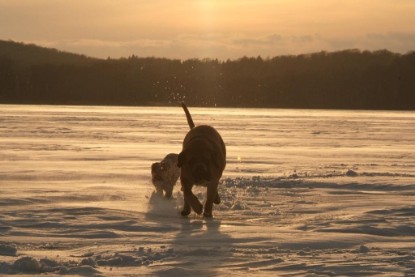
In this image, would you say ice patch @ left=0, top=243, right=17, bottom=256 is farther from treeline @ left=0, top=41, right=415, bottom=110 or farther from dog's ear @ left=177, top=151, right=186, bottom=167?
treeline @ left=0, top=41, right=415, bottom=110

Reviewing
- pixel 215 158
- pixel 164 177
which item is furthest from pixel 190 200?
pixel 164 177

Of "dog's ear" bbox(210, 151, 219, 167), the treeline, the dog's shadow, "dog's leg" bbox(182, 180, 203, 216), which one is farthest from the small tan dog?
the treeline

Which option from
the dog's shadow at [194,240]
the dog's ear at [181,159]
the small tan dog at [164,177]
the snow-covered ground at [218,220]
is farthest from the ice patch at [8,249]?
the small tan dog at [164,177]

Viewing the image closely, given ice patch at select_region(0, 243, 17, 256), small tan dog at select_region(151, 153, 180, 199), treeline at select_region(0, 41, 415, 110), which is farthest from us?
treeline at select_region(0, 41, 415, 110)

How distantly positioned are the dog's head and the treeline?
290 ft

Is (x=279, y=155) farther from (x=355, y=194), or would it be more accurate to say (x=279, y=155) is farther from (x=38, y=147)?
(x=355, y=194)

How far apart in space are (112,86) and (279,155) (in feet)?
328

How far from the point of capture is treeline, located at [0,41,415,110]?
10419 centimetres

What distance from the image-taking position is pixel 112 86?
387ft

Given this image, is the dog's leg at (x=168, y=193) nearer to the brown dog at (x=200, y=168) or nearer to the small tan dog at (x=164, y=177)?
the small tan dog at (x=164, y=177)

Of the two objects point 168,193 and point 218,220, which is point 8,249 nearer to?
point 218,220

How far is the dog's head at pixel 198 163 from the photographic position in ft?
31.4

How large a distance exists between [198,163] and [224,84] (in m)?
104

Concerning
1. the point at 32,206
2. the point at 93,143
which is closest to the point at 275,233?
the point at 32,206
